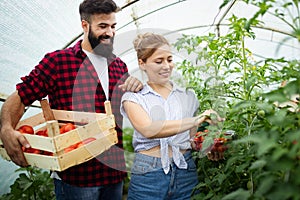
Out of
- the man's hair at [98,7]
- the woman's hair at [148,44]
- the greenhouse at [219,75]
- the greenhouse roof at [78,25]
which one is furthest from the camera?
the greenhouse roof at [78,25]

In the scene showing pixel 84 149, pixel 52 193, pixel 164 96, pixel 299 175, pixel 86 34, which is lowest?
pixel 52 193

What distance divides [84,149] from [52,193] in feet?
5.96

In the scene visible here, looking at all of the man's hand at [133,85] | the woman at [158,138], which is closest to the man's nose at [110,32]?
the woman at [158,138]

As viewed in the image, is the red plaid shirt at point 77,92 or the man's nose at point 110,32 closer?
the red plaid shirt at point 77,92

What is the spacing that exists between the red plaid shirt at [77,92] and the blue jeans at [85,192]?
0.03 metres

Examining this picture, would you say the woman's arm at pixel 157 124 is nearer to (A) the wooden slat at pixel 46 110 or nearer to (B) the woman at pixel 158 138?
(B) the woman at pixel 158 138

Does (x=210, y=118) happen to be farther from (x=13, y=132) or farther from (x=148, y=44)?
(x=13, y=132)

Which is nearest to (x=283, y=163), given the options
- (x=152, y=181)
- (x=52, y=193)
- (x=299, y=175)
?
(x=299, y=175)

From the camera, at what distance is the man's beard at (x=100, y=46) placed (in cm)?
247

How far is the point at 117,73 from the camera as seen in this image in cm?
261

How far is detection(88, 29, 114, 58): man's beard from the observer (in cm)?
247

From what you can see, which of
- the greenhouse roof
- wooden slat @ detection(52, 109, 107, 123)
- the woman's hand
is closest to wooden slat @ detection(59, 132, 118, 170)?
wooden slat @ detection(52, 109, 107, 123)

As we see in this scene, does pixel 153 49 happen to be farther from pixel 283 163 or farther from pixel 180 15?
pixel 180 15

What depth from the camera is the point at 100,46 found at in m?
2.51
